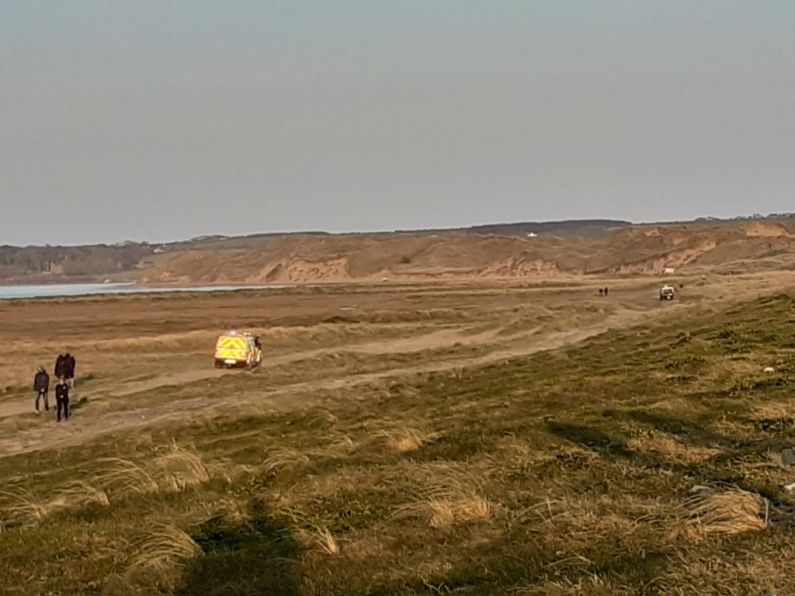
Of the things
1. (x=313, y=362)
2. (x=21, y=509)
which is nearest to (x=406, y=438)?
(x=21, y=509)

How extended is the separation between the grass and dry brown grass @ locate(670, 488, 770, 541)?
0.02 m

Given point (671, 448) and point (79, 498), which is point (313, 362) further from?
point (671, 448)

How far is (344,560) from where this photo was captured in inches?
350

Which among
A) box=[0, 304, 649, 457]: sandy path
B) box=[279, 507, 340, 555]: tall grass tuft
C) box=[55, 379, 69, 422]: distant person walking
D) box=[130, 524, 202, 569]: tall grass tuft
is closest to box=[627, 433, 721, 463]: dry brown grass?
box=[279, 507, 340, 555]: tall grass tuft

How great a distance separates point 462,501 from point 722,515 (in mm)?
2625

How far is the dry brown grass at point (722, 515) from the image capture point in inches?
313

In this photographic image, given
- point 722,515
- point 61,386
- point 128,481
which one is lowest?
point 61,386

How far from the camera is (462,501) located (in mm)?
10031

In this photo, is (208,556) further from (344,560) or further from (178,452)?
(178,452)

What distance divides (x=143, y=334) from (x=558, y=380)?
170 ft

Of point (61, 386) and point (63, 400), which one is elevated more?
point (61, 386)

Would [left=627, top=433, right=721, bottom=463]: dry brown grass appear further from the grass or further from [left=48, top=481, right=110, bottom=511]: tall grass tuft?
[left=48, top=481, right=110, bottom=511]: tall grass tuft

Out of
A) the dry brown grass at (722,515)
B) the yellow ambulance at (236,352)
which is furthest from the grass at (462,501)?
the yellow ambulance at (236,352)

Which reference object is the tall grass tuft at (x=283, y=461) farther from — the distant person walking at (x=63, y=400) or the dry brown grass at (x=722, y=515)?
the distant person walking at (x=63, y=400)
